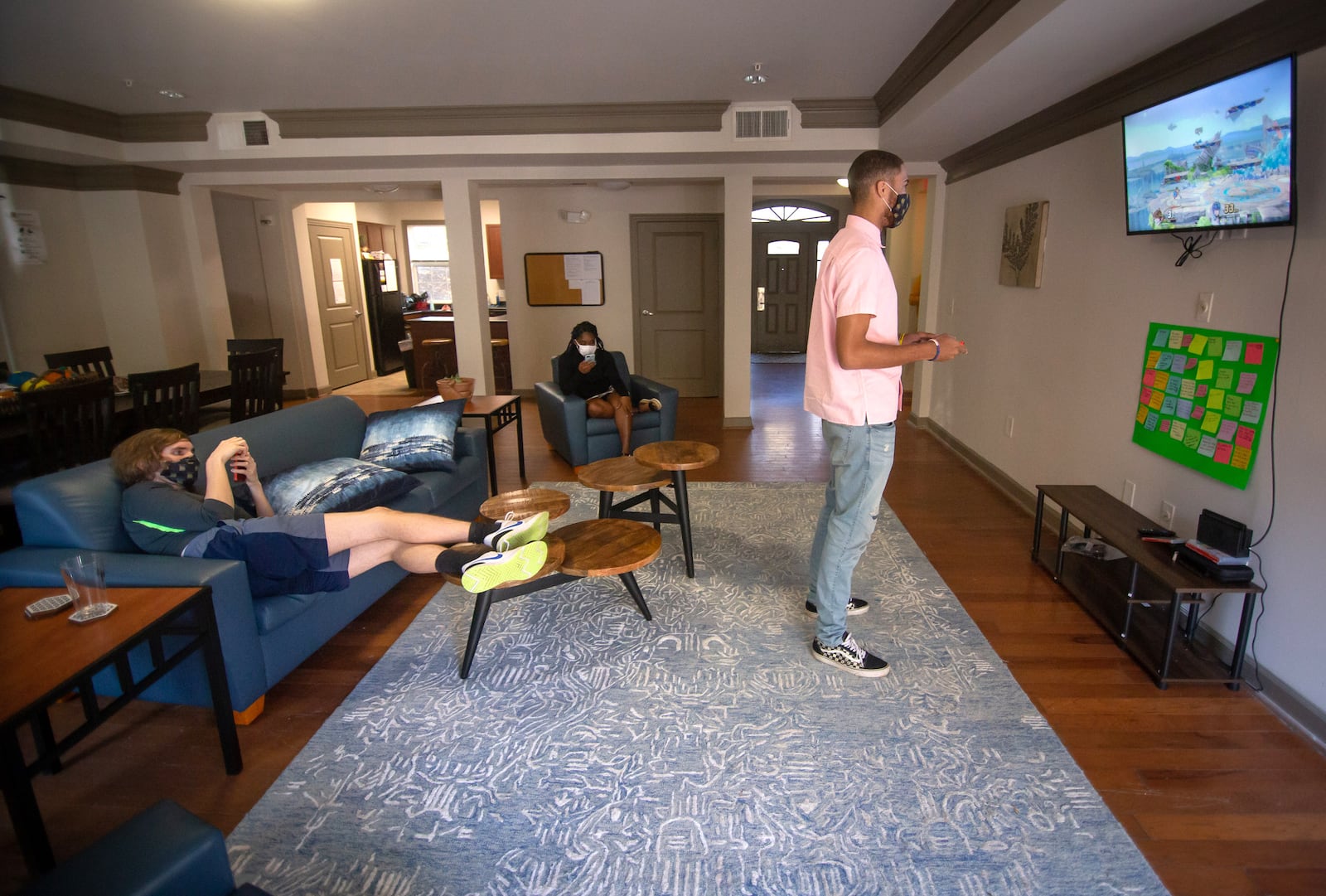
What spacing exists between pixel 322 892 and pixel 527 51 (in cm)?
390

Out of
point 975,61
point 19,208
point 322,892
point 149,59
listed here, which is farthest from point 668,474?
point 19,208

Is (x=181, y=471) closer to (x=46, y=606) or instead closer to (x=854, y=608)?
(x=46, y=606)

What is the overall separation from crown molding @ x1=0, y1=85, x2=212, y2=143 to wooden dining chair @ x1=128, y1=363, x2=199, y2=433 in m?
2.19

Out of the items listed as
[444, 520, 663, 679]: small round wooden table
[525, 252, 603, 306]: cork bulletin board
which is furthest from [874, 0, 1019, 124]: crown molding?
[525, 252, 603, 306]: cork bulletin board

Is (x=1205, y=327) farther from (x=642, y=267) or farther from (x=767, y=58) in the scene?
(x=642, y=267)

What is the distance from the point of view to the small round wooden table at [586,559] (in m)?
2.39

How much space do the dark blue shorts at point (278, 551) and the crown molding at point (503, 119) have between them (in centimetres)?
365

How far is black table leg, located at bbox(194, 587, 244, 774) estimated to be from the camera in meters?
1.88

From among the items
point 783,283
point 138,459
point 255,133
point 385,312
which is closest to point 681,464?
point 138,459

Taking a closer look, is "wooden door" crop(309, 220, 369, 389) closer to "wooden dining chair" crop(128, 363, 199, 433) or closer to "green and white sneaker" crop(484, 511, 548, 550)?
"wooden dining chair" crop(128, 363, 199, 433)

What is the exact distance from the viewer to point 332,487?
2721mm

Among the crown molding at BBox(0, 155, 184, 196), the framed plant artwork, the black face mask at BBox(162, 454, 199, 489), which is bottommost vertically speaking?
the black face mask at BBox(162, 454, 199, 489)

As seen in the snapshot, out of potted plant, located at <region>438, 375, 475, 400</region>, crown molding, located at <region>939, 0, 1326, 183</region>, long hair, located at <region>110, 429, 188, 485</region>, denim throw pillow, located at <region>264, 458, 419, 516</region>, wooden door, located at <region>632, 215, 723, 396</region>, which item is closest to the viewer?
crown molding, located at <region>939, 0, 1326, 183</region>

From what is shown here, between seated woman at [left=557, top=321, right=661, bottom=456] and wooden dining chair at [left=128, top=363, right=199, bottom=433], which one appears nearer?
Result: wooden dining chair at [left=128, top=363, right=199, bottom=433]
